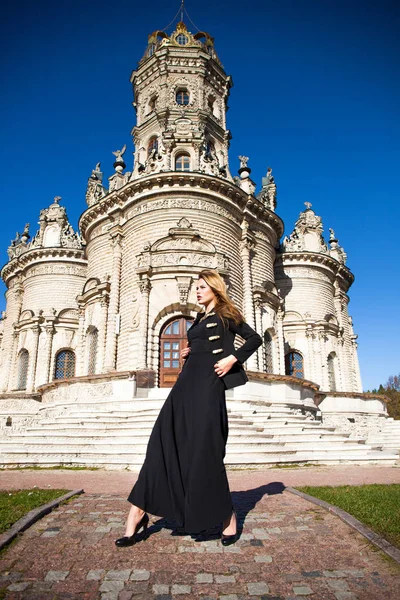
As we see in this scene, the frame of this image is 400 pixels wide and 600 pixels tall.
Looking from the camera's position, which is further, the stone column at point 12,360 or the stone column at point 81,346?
the stone column at point 12,360

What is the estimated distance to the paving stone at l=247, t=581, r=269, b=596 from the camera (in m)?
2.85

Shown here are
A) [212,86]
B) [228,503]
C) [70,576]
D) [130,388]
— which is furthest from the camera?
[212,86]

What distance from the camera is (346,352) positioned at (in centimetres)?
3178

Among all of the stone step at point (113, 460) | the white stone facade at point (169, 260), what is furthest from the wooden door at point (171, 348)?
the stone step at point (113, 460)

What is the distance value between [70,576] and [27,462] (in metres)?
7.56

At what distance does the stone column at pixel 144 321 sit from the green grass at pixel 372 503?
1357cm

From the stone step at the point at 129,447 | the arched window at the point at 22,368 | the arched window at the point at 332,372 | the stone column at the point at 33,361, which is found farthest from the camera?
the arched window at the point at 332,372

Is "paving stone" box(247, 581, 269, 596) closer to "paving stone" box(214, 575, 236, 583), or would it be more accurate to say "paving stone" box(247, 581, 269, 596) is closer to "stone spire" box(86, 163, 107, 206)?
"paving stone" box(214, 575, 236, 583)

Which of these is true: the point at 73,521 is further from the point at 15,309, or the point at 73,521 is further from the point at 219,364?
the point at 15,309

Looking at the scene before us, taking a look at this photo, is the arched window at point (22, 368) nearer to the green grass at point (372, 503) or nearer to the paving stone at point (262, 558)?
the green grass at point (372, 503)

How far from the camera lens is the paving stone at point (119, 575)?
3031mm

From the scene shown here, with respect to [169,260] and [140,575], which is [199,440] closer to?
[140,575]

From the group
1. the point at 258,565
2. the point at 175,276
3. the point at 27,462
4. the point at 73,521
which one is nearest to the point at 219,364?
the point at 258,565

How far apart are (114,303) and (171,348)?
174 inches
